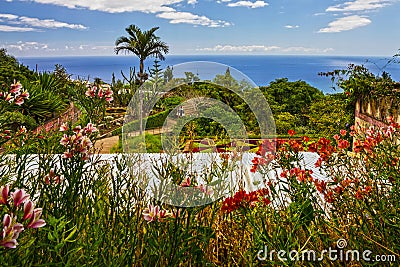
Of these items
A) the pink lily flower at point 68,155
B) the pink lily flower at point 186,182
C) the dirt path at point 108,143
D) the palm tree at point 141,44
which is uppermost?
the palm tree at point 141,44

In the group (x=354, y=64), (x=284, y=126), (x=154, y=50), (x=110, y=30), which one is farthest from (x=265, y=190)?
(x=110, y=30)

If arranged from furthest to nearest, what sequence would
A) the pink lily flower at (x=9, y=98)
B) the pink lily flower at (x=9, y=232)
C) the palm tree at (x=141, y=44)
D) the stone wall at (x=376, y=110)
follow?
1. the palm tree at (x=141, y=44)
2. the stone wall at (x=376, y=110)
3. the pink lily flower at (x=9, y=98)
4. the pink lily flower at (x=9, y=232)

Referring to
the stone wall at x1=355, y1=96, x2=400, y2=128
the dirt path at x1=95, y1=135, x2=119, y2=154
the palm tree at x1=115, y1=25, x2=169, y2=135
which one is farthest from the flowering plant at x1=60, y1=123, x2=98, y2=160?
the palm tree at x1=115, y1=25, x2=169, y2=135

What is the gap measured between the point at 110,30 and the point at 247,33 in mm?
11901

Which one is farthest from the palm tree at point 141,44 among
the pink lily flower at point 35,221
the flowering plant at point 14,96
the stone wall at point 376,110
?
the pink lily flower at point 35,221

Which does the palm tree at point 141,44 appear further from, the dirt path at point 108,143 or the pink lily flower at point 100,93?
the pink lily flower at point 100,93

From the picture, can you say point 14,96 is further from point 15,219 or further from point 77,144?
point 15,219

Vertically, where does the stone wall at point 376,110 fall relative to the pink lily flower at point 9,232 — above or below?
below

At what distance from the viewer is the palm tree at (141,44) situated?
1048 cm

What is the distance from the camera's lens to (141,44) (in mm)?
10555

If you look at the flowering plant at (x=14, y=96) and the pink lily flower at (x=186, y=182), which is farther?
the flowering plant at (x=14, y=96)

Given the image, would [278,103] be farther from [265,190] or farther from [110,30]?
[110,30]

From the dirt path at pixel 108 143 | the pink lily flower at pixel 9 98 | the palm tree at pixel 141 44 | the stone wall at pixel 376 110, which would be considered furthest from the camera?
the palm tree at pixel 141 44

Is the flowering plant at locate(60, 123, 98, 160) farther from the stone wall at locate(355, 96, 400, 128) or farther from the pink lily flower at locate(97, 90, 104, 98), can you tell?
the stone wall at locate(355, 96, 400, 128)
